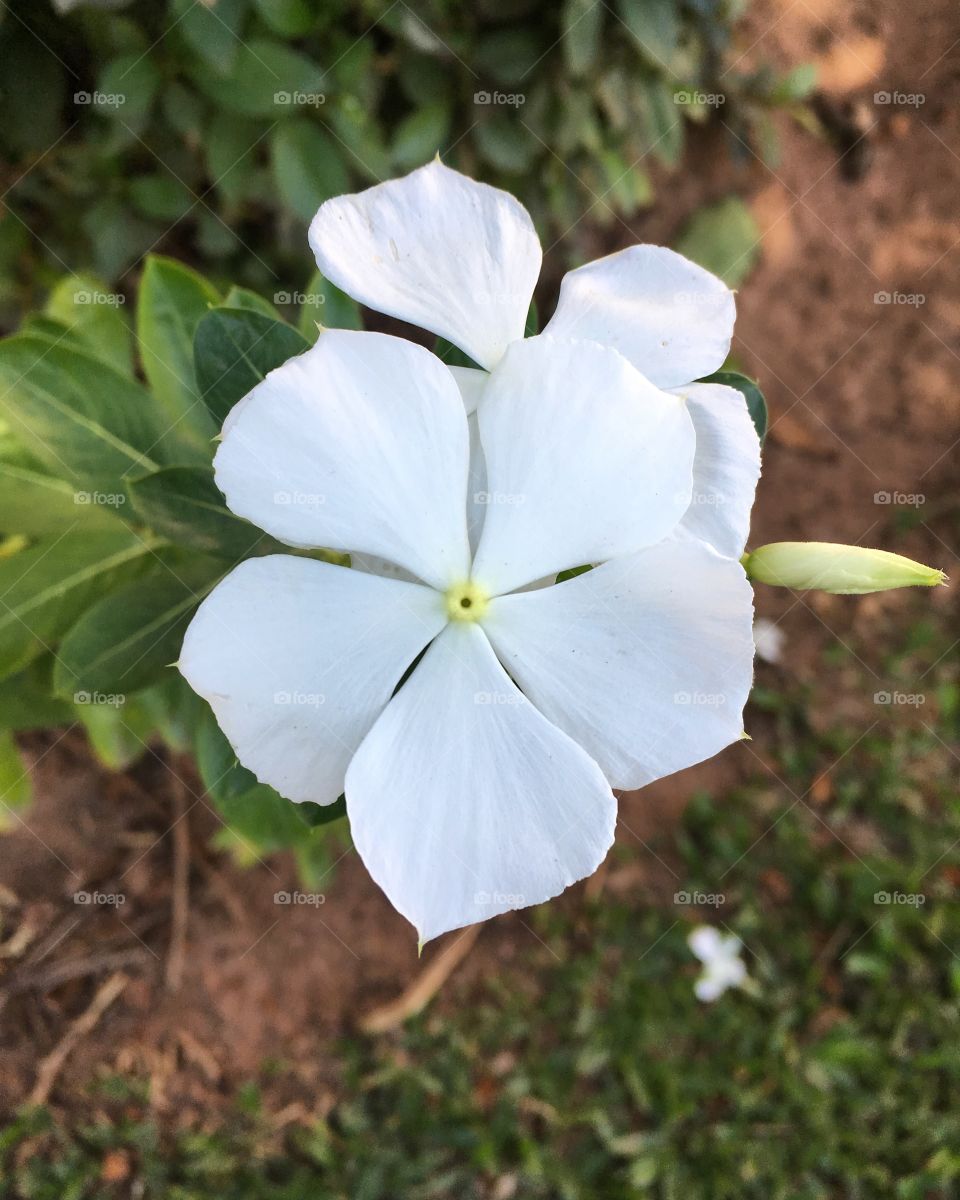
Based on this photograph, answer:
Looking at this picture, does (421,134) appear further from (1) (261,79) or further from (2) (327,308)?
(2) (327,308)

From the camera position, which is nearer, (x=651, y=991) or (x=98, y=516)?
(x=98, y=516)

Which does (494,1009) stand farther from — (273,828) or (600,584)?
(600,584)

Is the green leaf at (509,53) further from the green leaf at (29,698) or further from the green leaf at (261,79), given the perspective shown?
the green leaf at (29,698)

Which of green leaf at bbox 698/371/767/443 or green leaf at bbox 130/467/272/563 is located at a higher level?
green leaf at bbox 130/467/272/563

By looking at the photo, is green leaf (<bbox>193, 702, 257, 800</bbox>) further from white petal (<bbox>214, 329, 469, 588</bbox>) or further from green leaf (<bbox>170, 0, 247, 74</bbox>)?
green leaf (<bbox>170, 0, 247, 74</bbox>)

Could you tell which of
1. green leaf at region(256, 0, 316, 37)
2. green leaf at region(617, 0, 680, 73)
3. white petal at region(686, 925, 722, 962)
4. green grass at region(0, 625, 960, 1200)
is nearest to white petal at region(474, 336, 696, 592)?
green leaf at region(256, 0, 316, 37)

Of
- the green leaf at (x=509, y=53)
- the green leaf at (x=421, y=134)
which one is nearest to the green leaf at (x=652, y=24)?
the green leaf at (x=509, y=53)

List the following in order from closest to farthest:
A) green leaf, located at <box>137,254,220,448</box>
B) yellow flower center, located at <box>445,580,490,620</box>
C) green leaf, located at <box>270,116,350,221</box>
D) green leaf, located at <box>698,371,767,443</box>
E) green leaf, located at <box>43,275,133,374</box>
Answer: yellow flower center, located at <box>445,580,490,620</box> < green leaf, located at <box>698,371,767,443</box> < green leaf, located at <box>137,254,220,448</box> < green leaf, located at <box>43,275,133,374</box> < green leaf, located at <box>270,116,350,221</box>

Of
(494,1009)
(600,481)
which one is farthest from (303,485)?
(494,1009)
